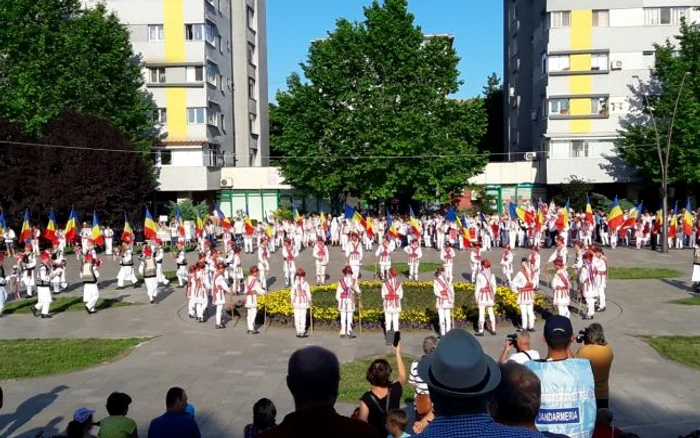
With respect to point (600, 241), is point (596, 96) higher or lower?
higher

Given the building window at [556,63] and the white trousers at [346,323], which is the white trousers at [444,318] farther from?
the building window at [556,63]

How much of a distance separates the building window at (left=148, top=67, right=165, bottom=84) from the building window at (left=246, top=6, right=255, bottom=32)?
13888 millimetres

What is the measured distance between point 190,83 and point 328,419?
5091 cm

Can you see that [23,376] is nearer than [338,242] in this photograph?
Yes

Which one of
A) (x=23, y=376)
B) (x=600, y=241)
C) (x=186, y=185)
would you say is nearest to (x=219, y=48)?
(x=186, y=185)

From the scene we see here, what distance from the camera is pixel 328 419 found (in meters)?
3.67

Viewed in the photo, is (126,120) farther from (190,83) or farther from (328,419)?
(328,419)

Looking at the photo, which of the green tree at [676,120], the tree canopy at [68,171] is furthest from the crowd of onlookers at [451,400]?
the green tree at [676,120]

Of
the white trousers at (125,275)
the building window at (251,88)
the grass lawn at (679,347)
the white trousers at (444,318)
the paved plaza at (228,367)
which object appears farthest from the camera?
the building window at (251,88)

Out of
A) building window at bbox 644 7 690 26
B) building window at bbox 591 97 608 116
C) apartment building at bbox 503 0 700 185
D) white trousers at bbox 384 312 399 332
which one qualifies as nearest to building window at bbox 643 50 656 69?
apartment building at bbox 503 0 700 185

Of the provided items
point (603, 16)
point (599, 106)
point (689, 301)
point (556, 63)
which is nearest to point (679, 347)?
point (689, 301)

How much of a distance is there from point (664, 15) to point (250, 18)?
34.7 metres

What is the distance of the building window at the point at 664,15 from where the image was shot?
4788 cm

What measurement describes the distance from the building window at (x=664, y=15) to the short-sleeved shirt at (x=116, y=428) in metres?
48.6
